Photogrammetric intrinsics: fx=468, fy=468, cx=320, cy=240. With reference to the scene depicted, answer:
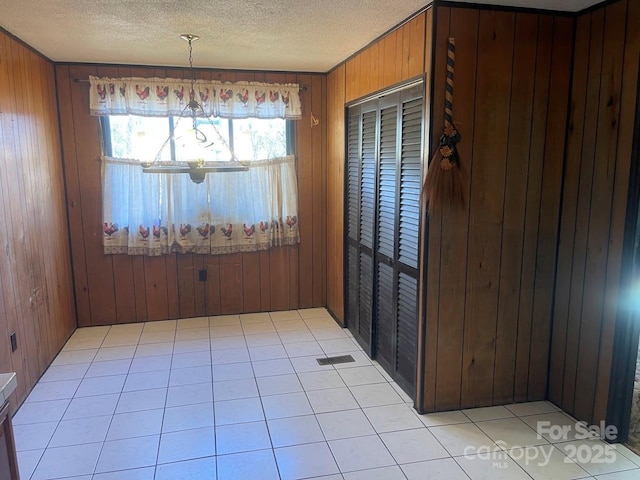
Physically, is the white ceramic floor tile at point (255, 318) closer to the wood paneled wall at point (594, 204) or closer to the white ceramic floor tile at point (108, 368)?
the white ceramic floor tile at point (108, 368)

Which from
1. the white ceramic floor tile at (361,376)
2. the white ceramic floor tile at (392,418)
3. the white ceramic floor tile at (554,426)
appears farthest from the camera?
the white ceramic floor tile at (361,376)

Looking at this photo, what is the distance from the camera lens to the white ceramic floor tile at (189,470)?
2.23 meters

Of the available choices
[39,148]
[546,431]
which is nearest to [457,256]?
[546,431]

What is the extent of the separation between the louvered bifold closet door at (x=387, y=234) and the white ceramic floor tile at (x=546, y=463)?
39.2 inches

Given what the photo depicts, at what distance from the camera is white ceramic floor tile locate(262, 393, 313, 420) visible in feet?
9.14

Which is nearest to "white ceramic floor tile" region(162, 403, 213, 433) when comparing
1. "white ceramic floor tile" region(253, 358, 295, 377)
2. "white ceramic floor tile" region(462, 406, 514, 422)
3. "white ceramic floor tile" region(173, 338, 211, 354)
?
"white ceramic floor tile" region(253, 358, 295, 377)

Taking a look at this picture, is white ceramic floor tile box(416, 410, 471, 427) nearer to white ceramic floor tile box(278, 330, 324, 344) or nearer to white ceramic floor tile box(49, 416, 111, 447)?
white ceramic floor tile box(278, 330, 324, 344)

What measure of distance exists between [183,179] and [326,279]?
1.68 m

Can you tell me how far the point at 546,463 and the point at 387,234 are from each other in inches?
62.5

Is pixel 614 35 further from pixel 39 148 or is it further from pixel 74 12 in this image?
pixel 39 148

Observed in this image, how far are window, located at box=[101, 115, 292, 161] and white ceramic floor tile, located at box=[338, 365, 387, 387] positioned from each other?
2.10 m

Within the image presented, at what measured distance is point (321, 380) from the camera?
321cm

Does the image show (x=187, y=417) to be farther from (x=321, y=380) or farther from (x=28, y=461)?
(x=321, y=380)

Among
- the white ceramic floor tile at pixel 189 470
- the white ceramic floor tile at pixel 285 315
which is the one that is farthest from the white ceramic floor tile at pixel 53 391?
the white ceramic floor tile at pixel 285 315
